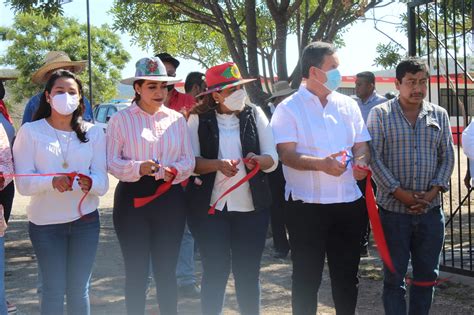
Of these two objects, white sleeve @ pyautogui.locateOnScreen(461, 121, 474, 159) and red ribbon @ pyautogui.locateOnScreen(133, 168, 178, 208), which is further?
white sleeve @ pyautogui.locateOnScreen(461, 121, 474, 159)

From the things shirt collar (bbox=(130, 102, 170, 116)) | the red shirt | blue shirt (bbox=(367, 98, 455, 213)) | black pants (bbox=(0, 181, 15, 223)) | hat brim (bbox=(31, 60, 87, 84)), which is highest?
hat brim (bbox=(31, 60, 87, 84))

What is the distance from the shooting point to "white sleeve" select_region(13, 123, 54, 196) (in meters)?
4.41

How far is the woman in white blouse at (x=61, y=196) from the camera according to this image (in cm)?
445

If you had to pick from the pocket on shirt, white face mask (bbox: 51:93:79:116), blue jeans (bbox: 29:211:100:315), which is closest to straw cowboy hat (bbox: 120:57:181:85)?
white face mask (bbox: 51:93:79:116)

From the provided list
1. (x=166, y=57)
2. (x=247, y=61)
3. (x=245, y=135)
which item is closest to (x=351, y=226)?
(x=245, y=135)

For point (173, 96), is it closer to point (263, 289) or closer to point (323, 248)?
point (263, 289)

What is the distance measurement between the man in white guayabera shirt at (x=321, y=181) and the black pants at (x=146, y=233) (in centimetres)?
82

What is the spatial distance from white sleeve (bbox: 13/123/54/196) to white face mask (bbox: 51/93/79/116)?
0.22m

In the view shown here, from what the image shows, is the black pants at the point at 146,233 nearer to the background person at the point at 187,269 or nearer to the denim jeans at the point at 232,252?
the denim jeans at the point at 232,252

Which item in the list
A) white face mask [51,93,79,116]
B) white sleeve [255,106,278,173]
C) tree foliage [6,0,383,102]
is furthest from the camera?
tree foliage [6,0,383,102]

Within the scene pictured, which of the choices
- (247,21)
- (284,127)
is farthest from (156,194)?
(247,21)

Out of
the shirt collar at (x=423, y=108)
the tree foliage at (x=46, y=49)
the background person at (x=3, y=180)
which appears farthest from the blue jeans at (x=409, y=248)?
the tree foliage at (x=46, y=49)

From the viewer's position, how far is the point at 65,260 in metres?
4.52

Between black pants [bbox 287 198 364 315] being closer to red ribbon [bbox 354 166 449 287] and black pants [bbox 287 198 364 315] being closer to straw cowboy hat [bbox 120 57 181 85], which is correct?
red ribbon [bbox 354 166 449 287]
